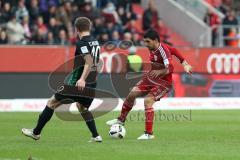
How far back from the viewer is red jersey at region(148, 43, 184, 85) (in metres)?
14.4

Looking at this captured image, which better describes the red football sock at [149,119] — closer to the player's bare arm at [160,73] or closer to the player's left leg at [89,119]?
the player's bare arm at [160,73]

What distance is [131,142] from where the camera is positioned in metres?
13.6

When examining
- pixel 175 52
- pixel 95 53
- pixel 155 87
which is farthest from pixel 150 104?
pixel 95 53

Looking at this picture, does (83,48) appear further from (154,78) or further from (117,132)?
(154,78)

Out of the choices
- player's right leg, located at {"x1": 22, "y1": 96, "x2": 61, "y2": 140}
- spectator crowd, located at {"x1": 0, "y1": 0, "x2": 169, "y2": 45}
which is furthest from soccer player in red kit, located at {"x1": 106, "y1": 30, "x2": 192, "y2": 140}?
spectator crowd, located at {"x1": 0, "y1": 0, "x2": 169, "y2": 45}

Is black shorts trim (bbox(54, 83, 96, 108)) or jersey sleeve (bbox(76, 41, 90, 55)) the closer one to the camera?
jersey sleeve (bbox(76, 41, 90, 55))

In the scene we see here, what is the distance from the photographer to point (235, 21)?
1264 inches

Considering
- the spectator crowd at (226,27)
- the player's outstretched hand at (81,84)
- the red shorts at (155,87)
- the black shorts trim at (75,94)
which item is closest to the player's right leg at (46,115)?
the black shorts trim at (75,94)

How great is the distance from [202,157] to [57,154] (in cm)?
227

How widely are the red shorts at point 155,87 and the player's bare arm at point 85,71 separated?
2.13m

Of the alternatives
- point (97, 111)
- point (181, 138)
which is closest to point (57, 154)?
point (181, 138)

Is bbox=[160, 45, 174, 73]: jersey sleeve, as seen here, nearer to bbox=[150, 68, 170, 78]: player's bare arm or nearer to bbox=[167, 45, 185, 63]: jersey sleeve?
bbox=[167, 45, 185, 63]: jersey sleeve

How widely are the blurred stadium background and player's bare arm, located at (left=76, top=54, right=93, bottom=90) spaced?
820 centimetres

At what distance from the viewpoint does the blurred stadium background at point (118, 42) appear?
25.2 metres
